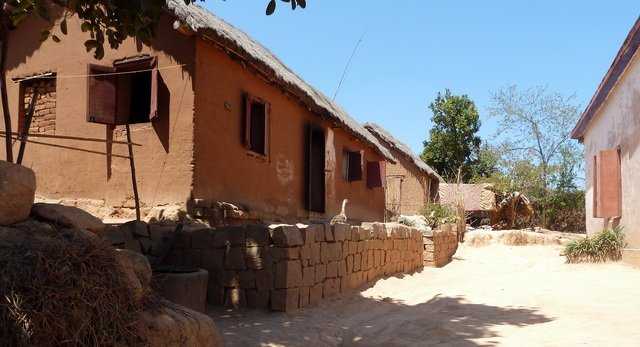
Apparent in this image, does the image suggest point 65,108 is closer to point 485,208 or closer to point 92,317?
point 92,317

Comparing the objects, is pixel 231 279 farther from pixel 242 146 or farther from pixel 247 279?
pixel 242 146

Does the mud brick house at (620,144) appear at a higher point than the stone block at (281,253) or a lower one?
higher

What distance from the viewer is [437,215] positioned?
48.4ft

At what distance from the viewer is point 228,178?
8461mm

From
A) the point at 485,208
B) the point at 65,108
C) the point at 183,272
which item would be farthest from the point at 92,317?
the point at 485,208

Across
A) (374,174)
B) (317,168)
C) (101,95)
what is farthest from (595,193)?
(101,95)

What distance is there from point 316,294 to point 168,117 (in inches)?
132

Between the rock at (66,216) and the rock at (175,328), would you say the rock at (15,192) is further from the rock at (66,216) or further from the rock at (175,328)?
the rock at (175,328)

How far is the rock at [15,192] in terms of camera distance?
3424 millimetres

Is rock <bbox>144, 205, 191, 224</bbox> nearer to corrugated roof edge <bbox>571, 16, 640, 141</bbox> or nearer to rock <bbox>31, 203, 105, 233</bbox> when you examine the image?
rock <bbox>31, 203, 105, 233</bbox>

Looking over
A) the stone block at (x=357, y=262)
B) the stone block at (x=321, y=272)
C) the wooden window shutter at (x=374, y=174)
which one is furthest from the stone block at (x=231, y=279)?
the wooden window shutter at (x=374, y=174)

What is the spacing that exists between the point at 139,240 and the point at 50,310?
3.62 metres

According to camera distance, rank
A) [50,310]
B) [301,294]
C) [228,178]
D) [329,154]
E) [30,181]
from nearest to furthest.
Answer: [50,310] < [30,181] < [301,294] < [228,178] < [329,154]

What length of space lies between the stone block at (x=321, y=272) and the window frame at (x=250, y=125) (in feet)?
9.18
